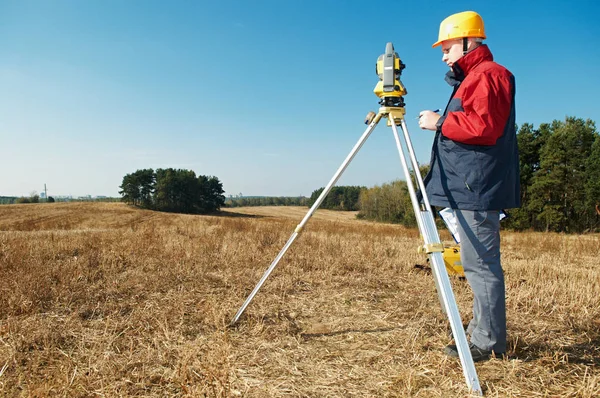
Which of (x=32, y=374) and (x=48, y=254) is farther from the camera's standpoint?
(x=48, y=254)

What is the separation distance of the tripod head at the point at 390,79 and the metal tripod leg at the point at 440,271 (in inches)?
7.2

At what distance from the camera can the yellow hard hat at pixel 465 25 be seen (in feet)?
8.16

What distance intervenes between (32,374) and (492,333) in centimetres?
339

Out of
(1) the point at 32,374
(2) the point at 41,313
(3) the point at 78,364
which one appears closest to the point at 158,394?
(3) the point at 78,364

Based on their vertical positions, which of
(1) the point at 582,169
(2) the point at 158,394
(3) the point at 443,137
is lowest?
(2) the point at 158,394

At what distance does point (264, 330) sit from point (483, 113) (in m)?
2.60

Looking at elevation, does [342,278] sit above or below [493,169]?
below

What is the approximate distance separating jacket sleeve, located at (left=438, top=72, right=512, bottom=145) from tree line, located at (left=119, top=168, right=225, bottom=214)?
59.7 metres

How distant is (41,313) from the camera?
3479 millimetres

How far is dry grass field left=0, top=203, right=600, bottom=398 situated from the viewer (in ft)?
7.36

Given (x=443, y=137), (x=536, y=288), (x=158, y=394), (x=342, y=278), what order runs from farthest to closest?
(x=342, y=278), (x=536, y=288), (x=443, y=137), (x=158, y=394)

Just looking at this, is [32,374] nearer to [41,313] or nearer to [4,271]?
[41,313]

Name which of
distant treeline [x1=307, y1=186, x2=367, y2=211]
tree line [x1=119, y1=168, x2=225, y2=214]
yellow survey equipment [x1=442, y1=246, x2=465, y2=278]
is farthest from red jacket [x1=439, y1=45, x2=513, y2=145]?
distant treeline [x1=307, y1=186, x2=367, y2=211]

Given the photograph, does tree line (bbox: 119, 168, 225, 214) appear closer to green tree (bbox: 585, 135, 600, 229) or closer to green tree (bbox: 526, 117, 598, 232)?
green tree (bbox: 526, 117, 598, 232)
